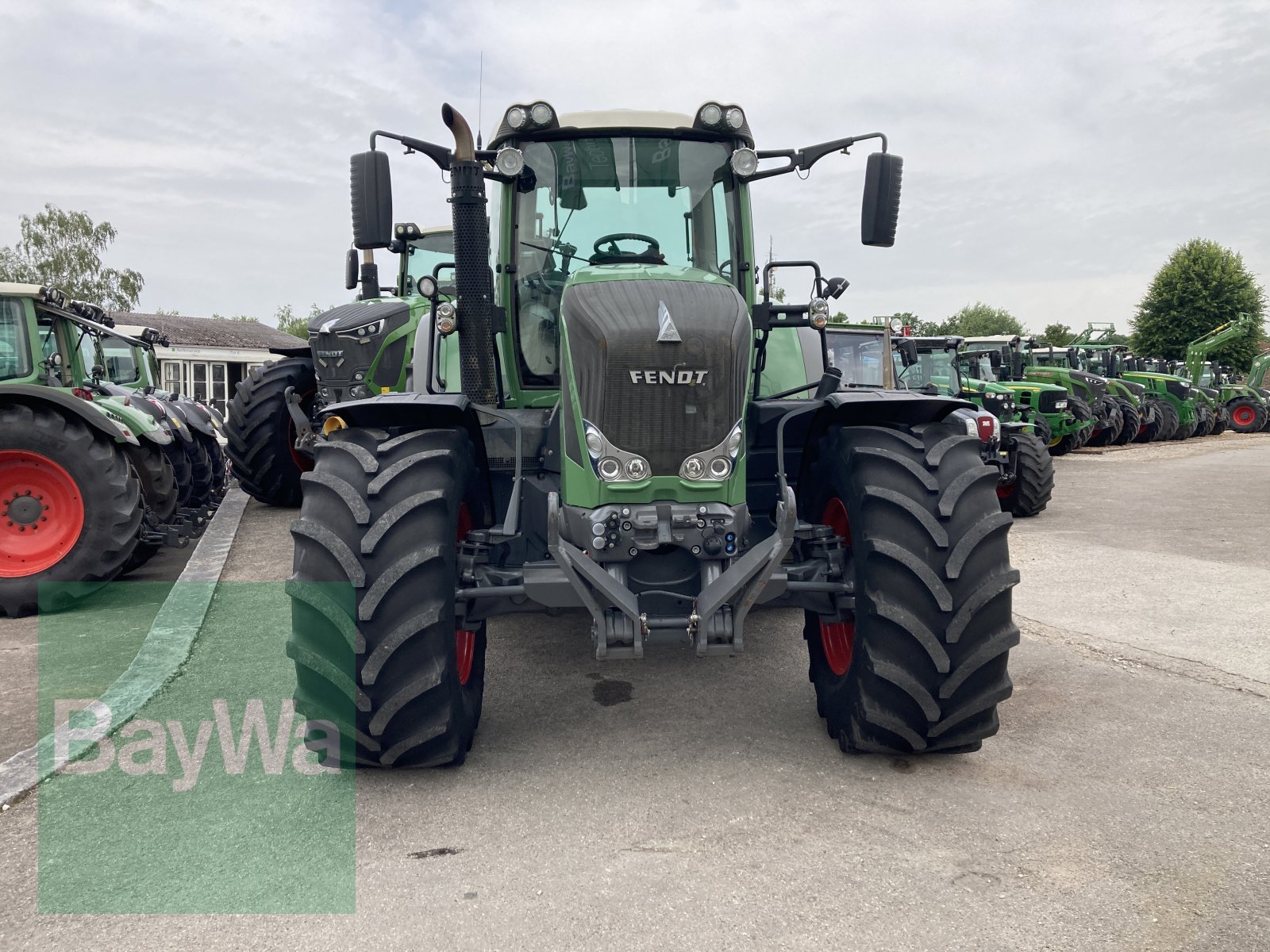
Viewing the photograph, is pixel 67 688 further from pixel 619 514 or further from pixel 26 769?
pixel 619 514

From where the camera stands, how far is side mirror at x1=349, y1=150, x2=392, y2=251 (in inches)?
156

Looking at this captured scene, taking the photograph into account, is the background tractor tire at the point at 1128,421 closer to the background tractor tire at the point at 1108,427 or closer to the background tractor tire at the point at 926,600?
the background tractor tire at the point at 1108,427

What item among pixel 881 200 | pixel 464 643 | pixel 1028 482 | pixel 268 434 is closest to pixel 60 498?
pixel 268 434

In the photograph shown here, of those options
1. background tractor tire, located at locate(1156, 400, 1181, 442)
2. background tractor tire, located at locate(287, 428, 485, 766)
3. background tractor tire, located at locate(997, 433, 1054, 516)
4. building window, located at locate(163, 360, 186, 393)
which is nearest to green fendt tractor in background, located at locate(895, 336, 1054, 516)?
background tractor tire, located at locate(997, 433, 1054, 516)

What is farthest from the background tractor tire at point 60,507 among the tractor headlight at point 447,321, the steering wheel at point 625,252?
the steering wheel at point 625,252

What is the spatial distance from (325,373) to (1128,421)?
21.9m

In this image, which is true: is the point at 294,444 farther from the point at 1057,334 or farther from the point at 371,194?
the point at 1057,334

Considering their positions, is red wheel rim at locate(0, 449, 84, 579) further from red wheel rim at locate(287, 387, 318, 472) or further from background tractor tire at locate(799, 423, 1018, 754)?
background tractor tire at locate(799, 423, 1018, 754)

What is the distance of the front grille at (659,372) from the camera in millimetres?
3383

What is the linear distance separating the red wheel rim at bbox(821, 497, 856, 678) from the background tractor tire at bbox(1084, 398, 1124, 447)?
21440 millimetres

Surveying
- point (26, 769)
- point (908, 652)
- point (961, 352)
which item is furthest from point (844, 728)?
point (961, 352)

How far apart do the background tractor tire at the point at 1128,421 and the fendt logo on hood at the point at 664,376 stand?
23612mm

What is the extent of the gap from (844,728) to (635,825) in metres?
0.99

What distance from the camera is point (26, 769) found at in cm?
347
